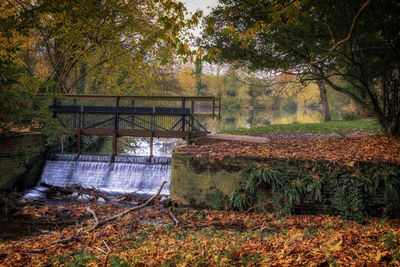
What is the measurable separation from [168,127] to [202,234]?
8.39m

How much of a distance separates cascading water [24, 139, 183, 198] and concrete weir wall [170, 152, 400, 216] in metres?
2.94

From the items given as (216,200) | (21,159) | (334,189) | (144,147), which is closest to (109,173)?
(21,159)

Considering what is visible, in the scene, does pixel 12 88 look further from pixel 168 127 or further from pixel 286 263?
pixel 286 263

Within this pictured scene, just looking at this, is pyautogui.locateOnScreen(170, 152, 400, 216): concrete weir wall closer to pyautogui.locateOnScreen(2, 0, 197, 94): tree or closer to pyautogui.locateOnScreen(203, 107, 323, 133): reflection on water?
pyautogui.locateOnScreen(2, 0, 197, 94): tree

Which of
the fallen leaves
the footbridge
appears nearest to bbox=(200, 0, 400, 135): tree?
the footbridge

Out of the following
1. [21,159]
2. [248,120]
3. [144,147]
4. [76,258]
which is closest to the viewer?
[76,258]

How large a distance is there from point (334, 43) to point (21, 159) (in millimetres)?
12158

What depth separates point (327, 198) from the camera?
7.41 meters

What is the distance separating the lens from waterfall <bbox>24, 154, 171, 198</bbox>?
1185 centimetres

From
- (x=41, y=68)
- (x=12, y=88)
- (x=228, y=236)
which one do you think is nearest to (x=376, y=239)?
(x=228, y=236)

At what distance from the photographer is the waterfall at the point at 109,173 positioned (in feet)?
38.9

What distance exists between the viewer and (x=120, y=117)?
1416 centimetres

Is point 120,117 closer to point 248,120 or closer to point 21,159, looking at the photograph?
point 21,159

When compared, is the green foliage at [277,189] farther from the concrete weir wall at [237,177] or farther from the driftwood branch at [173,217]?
the driftwood branch at [173,217]
